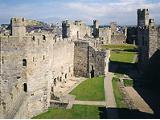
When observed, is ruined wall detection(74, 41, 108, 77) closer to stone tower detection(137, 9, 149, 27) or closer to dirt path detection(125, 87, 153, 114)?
dirt path detection(125, 87, 153, 114)

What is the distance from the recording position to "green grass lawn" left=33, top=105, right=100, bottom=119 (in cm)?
3173

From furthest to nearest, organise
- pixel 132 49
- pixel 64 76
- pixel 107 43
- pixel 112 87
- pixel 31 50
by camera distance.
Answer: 1. pixel 107 43
2. pixel 132 49
3. pixel 64 76
4. pixel 112 87
5. pixel 31 50

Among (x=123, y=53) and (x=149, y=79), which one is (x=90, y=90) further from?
(x=123, y=53)

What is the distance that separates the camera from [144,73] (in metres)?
49.9

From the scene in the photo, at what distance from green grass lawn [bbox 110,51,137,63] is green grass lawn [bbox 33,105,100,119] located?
27.2 meters

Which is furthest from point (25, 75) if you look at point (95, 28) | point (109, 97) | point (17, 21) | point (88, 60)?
point (95, 28)

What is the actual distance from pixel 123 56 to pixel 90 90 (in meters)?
25.5

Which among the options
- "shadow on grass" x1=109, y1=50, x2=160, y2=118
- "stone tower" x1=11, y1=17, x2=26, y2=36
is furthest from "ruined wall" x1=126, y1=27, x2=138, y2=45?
"stone tower" x1=11, y1=17, x2=26, y2=36

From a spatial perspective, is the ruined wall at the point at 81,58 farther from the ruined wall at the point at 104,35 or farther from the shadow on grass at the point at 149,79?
the ruined wall at the point at 104,35

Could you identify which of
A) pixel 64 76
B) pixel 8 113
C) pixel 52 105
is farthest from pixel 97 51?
pixel 8 113

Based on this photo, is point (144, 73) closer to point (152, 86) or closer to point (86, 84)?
point (152, 86)

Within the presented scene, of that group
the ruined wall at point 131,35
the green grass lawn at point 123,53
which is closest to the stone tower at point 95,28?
the green grass lawn at point 123,53

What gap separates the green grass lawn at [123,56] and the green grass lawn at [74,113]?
27200 millimetres

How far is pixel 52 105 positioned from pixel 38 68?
417 centimetres
